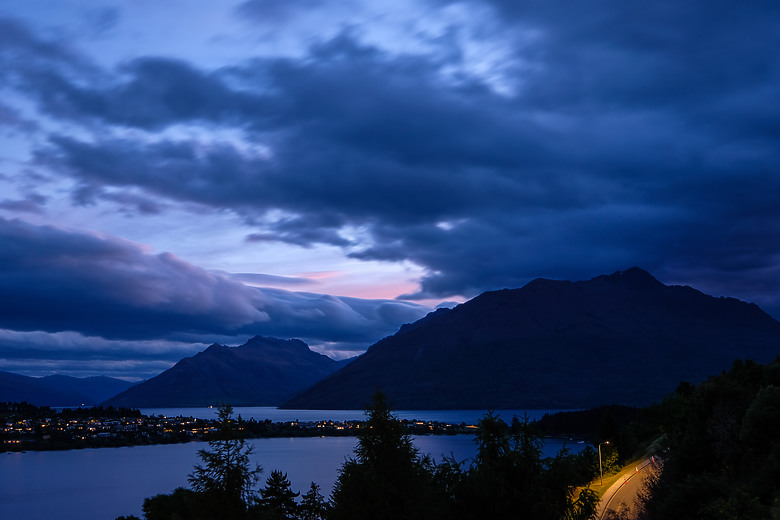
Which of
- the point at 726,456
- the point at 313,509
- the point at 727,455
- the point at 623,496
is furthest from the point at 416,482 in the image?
the point at 623,496

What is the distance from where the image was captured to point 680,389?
12700 cm

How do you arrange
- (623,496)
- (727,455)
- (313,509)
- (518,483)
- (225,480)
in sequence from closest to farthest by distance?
(225,480)
(518,483)
(313,509)
(727,455)
(623,496)

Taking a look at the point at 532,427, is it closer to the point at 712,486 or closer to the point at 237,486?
the point at 237,486

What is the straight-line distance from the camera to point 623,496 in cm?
6900

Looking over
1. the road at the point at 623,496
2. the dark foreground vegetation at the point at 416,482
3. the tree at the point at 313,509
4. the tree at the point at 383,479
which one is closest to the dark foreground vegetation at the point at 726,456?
the road at the point at 623,496

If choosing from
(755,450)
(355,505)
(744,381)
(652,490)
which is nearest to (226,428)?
(355,505)

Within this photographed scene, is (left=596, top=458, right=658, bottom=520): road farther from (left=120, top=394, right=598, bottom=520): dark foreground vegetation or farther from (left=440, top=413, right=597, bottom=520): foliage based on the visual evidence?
(left=120, top=394, right=598, bottom=520): dark foreground vegetation

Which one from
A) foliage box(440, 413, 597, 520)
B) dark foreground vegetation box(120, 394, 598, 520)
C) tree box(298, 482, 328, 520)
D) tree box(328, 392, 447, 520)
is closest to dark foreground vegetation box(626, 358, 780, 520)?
foliage box(440, 413, 597, 520)

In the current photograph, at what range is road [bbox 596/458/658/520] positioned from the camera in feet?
194

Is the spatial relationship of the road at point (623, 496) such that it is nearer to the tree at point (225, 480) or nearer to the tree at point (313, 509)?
the tree at point (313, 509)

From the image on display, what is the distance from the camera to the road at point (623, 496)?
5925 cm

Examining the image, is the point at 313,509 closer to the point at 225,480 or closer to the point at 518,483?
the point at 225,480

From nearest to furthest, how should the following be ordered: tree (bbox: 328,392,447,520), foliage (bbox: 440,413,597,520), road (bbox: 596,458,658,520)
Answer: tree (bbox: 328,392,447,520)
foliage (bbox: 440,413,597,520)
road (bbox: 596,458,658,520)

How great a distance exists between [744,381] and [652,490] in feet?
83.4
